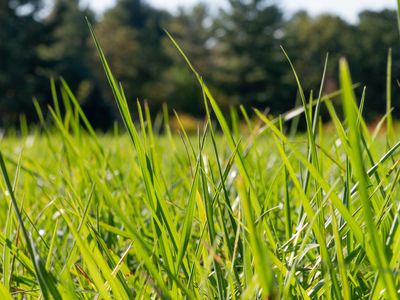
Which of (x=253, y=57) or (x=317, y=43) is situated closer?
(x=253, y=57)

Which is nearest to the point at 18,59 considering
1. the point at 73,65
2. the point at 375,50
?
the point at 73,65

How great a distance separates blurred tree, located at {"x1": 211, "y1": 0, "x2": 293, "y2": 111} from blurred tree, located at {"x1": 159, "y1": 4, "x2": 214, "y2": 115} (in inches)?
58.0

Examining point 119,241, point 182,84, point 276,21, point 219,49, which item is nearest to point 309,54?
point 276,21

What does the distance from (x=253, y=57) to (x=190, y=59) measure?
432cm

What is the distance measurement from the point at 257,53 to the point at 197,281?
106ft

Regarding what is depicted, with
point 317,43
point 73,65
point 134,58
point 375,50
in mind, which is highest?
point 73,65

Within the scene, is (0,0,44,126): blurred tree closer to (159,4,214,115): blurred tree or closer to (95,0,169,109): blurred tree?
(95,0,169,109): blurred tree

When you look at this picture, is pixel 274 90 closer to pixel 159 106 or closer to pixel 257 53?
pixel 257 53

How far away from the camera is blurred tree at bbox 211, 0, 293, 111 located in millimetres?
31709

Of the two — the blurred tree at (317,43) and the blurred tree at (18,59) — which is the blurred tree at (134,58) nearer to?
the blurred tree at (18,59)

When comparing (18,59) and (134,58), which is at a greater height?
(18,59)

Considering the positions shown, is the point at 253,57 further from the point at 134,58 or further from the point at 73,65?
the point at 73,65

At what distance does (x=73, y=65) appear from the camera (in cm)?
2556

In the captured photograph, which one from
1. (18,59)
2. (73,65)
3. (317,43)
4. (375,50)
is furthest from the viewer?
(317,43)
